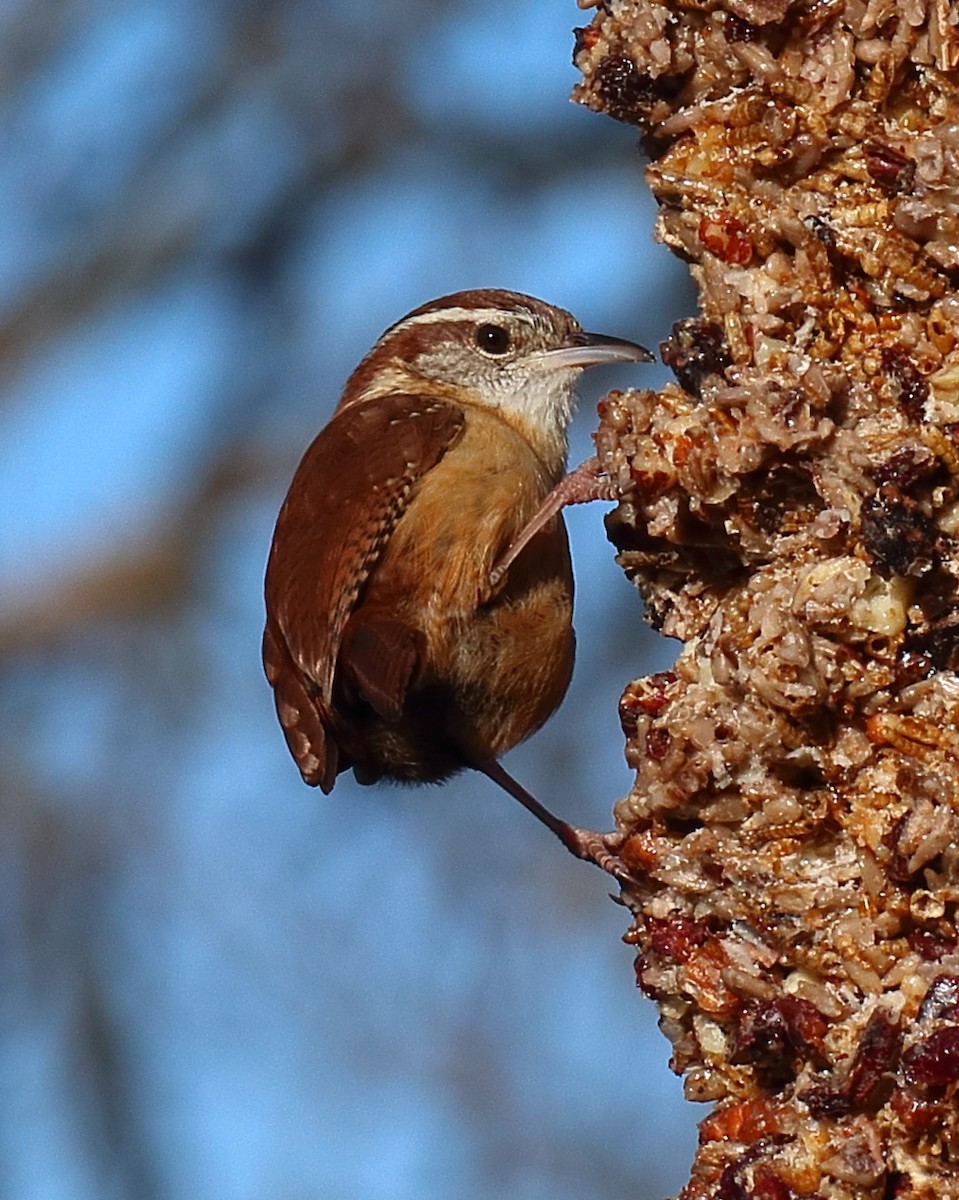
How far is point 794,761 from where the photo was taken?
2.65m

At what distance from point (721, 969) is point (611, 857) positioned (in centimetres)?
87

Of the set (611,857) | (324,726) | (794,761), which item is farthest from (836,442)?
(324,726)

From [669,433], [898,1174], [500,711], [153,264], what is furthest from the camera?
[153,264]

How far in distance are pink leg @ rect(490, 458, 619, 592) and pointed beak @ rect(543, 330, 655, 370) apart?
2.09ft

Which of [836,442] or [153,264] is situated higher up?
[153,264]

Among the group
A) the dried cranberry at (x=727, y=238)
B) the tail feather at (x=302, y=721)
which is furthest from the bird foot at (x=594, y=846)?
the dried cranberry at (x=727, y=238)

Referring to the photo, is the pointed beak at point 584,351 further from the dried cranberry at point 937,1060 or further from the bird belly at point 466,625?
the dried cranberry at point 937,1060

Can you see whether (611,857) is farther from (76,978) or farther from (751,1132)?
(76,978)

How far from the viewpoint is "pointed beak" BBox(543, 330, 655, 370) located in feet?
14.8

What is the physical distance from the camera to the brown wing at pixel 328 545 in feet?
12.4

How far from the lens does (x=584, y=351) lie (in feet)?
15.2

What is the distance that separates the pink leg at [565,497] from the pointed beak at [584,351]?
64 centimetres

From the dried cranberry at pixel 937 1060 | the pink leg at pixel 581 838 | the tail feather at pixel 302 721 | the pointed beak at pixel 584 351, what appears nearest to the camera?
the dried cranberry at pixel 937 1060

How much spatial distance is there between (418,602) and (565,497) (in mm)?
421
